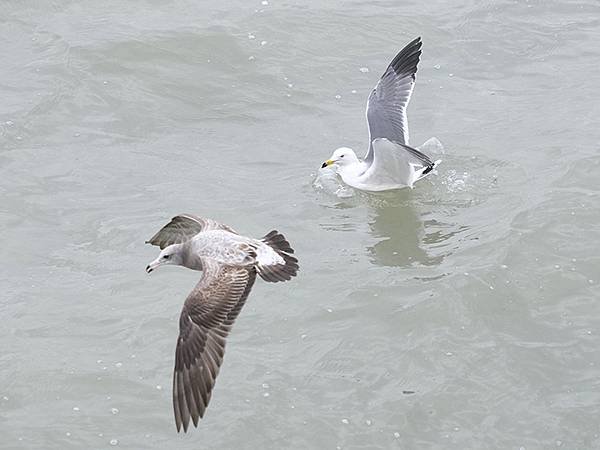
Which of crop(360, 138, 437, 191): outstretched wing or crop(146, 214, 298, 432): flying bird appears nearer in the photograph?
crop(146, 214, 298, 432): flying bird

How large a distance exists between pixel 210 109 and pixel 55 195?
2133 mm

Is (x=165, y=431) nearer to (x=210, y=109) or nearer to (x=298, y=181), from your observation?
(x=298, y=181)

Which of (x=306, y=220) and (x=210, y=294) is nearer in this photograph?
(x=210, y=294)

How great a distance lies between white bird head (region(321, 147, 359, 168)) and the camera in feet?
33.7

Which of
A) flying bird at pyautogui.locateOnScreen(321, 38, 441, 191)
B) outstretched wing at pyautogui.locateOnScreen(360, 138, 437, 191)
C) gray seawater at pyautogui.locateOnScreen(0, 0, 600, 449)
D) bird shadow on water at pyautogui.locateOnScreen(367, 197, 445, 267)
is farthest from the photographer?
flying bird at pyautogui.locateOnScreen(321, 38, 441, 191)

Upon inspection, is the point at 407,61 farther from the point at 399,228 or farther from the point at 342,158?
the point at 399,228

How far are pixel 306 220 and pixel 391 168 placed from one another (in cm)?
111

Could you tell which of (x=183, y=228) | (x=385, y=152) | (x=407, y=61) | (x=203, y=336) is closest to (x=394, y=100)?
(x=407, y=61)

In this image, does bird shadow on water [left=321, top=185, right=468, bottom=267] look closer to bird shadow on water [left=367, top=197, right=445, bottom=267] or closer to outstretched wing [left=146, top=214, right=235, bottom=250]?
bird shadow on water [left=367, top=197, right=445, bottom=267]

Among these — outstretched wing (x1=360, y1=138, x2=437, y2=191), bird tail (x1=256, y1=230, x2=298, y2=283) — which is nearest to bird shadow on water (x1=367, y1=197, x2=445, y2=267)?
outstretched wing (x1=360, y1=138, x2=437, y2=191)

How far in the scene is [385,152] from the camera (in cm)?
1014

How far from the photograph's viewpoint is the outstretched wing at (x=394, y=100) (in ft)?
33.9

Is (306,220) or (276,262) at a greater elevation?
(276,262)

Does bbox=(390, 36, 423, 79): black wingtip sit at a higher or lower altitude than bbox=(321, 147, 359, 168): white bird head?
higher
